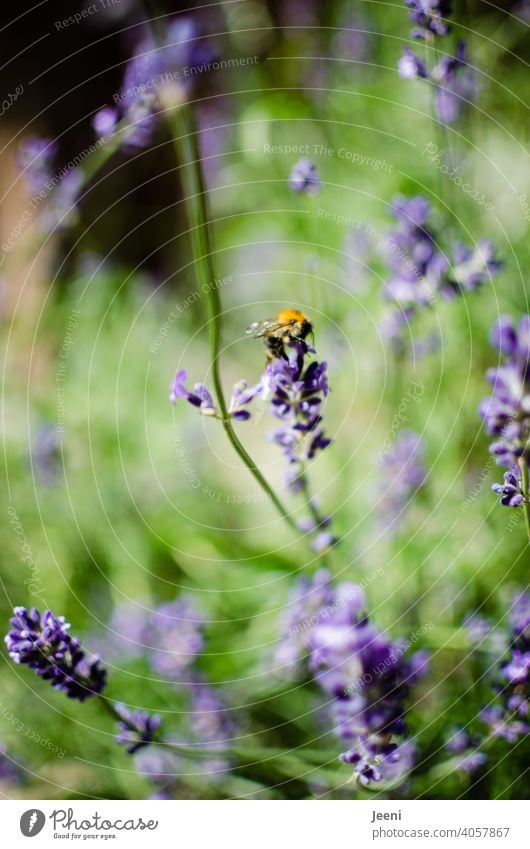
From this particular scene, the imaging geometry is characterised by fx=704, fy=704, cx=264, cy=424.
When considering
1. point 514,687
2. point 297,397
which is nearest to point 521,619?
point 514,687

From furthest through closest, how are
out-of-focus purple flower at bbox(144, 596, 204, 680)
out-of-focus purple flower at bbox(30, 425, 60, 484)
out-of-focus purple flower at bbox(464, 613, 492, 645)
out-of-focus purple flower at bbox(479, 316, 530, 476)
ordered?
out-of-focus purple flower at bbox(30, 425, 60, 484), out-of-focus purple flower at bbox(144, 596, 204, 680), out-of-focus purple flower at bbox(464, 613, 492, 645), out-of-focus purple flower at bbox(479, 316, 530, 476)

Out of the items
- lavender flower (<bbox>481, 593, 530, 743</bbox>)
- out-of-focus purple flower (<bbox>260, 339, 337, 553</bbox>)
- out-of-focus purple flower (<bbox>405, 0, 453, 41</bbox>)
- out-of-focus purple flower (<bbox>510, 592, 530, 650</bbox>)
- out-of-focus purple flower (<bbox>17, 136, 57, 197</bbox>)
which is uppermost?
out-of-focus purple flower (<bbox>17, 136, 57, 197</bbox>)

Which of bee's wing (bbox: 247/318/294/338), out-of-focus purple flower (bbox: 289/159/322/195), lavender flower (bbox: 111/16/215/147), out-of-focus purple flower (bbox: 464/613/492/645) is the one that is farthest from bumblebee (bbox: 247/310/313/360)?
out-of-focus purple flower (bbox: 464/613/492/645)

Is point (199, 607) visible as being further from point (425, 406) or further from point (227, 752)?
point (425, 406)

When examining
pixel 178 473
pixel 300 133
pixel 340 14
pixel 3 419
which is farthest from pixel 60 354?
pixel 340 14

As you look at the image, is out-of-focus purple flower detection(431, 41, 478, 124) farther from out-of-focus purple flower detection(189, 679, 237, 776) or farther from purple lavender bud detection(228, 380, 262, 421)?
out-of-focus purple flower detection(189, 679, 237, 776)

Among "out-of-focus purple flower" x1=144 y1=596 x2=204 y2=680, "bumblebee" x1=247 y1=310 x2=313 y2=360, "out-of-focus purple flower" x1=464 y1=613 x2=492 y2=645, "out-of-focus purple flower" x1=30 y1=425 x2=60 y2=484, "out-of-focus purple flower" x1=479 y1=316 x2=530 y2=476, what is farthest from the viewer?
"out-of-focus purple flower" x1=30 y1=425 x2=60 y2=484

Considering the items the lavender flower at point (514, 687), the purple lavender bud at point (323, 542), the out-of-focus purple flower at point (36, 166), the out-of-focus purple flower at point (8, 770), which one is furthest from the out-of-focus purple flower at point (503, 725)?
the out-of-focus purple flower at point (36, 166)

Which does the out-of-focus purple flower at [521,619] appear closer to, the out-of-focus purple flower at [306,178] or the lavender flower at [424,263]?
the lavender flower at [424,263]

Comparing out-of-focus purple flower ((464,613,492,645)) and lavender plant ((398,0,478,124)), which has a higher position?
lavender plant ((398,0,478,124))
